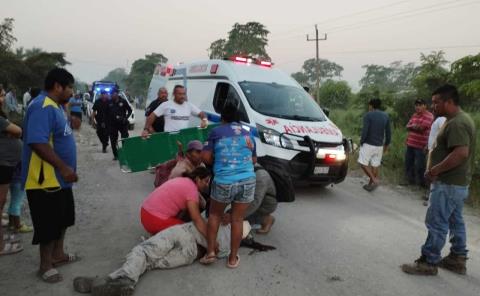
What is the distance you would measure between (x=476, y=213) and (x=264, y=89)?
4078mm

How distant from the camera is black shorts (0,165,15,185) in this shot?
4117 mm

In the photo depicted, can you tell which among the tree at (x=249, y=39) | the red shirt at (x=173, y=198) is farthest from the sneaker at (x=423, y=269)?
the tree at (x=249, y=39)

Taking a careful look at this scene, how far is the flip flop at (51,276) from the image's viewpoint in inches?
141

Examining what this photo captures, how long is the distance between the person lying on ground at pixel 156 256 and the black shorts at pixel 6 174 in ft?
4.83

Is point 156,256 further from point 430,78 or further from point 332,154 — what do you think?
point 430,78

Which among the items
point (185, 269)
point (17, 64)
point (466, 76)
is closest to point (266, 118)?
point (185, 269)

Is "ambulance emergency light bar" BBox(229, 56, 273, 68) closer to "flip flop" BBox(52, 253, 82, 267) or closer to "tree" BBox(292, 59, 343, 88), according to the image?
"flip flop" BBox(52, 253, 82, 267)

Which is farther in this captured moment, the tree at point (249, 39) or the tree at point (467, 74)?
the tree at point (249, 39)

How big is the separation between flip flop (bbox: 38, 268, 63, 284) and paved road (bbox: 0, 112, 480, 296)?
53 millimetres

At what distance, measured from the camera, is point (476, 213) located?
21.2 ft

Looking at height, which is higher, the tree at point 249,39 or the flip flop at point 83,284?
the tree at point 249,39

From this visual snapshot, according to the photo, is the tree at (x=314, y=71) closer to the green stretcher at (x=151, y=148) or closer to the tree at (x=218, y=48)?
the tree at (x=218, y=48)

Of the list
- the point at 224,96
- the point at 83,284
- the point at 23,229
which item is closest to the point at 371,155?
the point at 224,96

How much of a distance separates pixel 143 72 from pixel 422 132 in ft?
239
